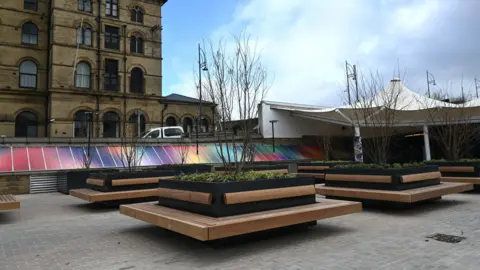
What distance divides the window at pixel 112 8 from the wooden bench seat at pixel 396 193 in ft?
88.4

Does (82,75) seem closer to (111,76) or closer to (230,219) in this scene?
(111,76)

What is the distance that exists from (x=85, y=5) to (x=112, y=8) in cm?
222

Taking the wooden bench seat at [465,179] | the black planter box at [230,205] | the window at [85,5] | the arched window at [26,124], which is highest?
the window at [85,5]

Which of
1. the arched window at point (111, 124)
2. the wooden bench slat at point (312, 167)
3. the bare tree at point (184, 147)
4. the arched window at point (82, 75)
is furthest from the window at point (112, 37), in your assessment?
the wooden bench slat at point (312, 167)

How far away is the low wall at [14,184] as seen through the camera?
14031 mm

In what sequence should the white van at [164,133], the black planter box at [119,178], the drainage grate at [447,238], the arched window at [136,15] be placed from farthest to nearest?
the arched window at [136,15], the white van at [164,133], the black planter box at [119,178], the drainage grate at [447,238]

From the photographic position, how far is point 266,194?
5570 millimetres

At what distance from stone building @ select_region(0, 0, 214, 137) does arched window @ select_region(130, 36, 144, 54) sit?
0.08 metres

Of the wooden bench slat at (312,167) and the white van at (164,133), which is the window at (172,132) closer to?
the white van at (164,133)

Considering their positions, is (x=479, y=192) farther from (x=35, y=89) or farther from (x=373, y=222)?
(x=35, y=89)

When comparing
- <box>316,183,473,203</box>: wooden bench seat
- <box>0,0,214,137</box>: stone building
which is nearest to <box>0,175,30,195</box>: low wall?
<box>0,0,214,137</box>: stone building

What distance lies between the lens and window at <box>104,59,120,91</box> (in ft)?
95.9

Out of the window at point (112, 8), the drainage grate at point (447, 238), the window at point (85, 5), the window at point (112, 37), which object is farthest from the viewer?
the window at point (112, 8)

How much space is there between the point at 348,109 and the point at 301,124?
15.2 ft
